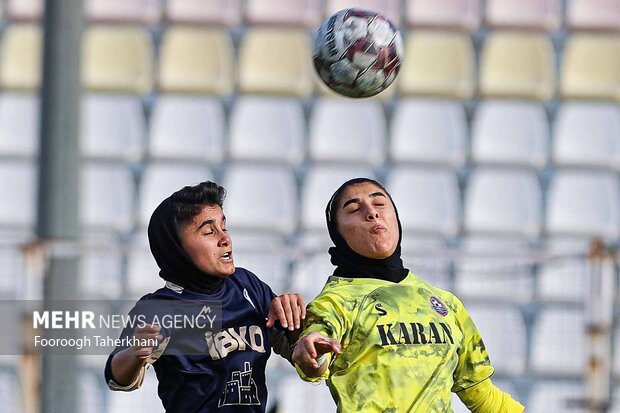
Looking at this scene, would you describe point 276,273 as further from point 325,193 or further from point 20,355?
point 325,193

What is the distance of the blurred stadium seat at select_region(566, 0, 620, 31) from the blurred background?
0.01 meters

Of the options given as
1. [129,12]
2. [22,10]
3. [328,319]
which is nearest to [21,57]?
[22,10]

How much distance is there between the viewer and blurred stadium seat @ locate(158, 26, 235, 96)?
40.1ft

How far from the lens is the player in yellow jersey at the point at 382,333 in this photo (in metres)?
4.50

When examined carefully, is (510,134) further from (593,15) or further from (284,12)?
(284,12)

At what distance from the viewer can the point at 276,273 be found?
353 inches

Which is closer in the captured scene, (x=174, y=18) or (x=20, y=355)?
(x=20, y=355)

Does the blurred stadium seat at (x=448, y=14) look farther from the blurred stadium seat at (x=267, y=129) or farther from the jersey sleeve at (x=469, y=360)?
the jersey sleeve at (x=469, y=360)

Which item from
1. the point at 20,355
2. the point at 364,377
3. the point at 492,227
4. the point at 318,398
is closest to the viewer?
the point at 364,377

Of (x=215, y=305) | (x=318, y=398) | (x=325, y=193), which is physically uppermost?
(x=325, y=193)

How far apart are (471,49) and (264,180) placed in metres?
2.04

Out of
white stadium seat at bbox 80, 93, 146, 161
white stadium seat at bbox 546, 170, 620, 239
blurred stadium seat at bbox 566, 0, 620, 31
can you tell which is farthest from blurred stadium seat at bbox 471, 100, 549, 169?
white stadium seat at bbox 80, 93, 146, 161

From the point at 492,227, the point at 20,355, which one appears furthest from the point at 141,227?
the point at 20,355

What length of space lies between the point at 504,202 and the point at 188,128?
8.68 feet
